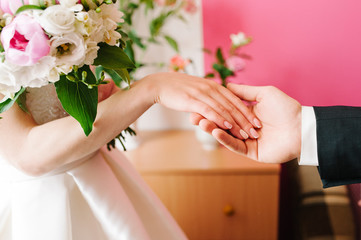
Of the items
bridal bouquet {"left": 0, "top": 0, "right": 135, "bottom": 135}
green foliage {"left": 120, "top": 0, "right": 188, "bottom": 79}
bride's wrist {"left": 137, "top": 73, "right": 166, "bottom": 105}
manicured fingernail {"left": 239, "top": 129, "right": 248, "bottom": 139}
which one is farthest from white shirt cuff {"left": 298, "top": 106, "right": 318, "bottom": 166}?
green foliage {"left": 120, "top": 0, "right": 188, "bottom": 79}

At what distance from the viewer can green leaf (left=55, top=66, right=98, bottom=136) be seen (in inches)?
25.2

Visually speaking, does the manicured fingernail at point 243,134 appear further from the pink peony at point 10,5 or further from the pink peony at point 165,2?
the pink peony at point 165,2

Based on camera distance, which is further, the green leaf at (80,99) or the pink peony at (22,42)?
the green leaf at (80,99)

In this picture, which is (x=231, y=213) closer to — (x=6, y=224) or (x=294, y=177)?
(x=294, y=177)

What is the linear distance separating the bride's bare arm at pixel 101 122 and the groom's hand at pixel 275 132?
0.23ft

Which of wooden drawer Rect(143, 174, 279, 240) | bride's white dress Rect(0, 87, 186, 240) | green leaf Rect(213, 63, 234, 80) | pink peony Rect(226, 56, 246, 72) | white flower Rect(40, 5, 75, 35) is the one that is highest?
white flower Rect(40, 5, 75, 35)

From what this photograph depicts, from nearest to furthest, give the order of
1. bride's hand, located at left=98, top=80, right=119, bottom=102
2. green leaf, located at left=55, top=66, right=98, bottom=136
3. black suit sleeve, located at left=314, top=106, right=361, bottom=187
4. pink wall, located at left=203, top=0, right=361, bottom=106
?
green leaf, located at left=55, top=66, right=98, bottom=136 → black suit sleeve, located at left=314, top=106, right=361, bottom=187 → bride's hand, located at left=98, top=80, right=119, bottom=102 → pink wall, located at left=203, top=0, right=361, bottom=106

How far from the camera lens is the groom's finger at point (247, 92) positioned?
2.72 ft

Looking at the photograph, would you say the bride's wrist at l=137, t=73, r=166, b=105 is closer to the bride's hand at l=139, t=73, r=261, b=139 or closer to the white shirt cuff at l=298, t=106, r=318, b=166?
the bride's hand at l=139, t=73, r=261, b=139

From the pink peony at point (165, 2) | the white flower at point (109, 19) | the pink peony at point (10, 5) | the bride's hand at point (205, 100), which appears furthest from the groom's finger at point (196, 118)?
the pink peony at point (165, 2)

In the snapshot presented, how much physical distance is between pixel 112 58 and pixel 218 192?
0.91m

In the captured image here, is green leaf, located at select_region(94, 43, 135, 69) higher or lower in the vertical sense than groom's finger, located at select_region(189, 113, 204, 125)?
higher

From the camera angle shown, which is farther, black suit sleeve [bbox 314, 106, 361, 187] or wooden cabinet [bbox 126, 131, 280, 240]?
wooden cabinet [bbox 126, 131, 280, 240]

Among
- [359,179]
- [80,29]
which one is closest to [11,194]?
[80,29]
